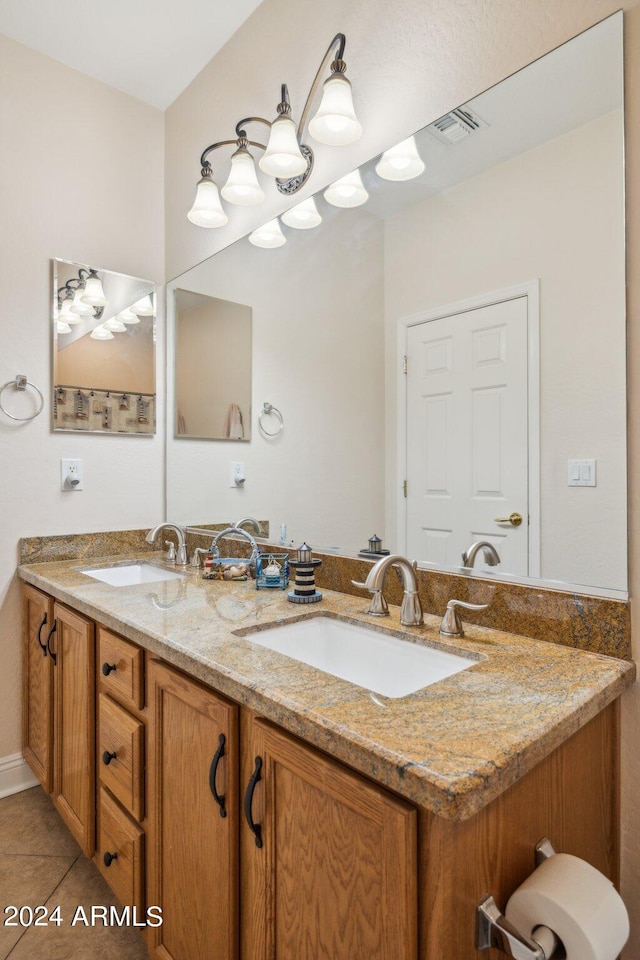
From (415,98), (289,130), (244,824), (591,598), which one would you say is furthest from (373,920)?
(289,130)

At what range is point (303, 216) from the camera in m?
1.75

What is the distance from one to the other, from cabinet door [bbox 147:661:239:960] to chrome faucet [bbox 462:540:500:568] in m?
0.64

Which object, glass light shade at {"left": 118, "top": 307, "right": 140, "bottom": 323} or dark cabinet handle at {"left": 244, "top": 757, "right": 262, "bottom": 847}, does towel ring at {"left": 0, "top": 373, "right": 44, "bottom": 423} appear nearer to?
glass light shade at {"left": 118, "top": 307, "right": 140, "bottom": 323}

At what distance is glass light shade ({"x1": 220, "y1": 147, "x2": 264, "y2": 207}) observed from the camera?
1791mm

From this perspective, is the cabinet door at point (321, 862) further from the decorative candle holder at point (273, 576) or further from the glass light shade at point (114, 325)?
the glass light shade at point (114, 325)

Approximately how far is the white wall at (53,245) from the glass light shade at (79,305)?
0.30ft

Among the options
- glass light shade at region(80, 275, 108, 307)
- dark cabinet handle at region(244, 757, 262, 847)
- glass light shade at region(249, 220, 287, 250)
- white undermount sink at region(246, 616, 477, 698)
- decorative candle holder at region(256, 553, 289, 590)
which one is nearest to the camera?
dark cabinet handle at region(244, 757, 262, 847)

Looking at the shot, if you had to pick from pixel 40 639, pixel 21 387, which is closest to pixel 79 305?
pixel 21 387

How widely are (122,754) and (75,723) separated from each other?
363 mm

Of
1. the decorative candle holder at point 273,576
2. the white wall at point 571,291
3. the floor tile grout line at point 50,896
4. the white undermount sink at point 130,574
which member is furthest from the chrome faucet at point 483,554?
the floor tile grout line at point 50,896

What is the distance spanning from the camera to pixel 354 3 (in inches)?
60.4

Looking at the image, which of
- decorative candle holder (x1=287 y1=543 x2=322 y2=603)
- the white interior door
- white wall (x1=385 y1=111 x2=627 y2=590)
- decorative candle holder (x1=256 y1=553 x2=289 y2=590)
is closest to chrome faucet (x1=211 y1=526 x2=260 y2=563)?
decorative candle holder (x1=256 y1=553 x2=289 y2=590)

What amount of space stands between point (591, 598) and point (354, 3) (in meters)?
1.71

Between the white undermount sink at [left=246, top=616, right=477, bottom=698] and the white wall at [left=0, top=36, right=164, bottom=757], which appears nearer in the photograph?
the white undermount sink at [left=246, top=616, right=477, bottom=698]
